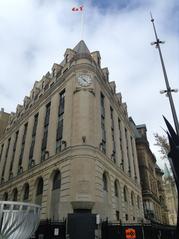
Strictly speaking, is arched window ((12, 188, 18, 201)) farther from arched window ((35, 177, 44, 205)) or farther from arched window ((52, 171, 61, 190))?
arched window ((52, 171, 61, 190))

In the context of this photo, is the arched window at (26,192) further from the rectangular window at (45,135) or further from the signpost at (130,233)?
the signpost at (130,233)

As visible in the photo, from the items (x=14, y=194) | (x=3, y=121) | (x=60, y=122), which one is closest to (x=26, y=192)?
(x=14, y=194)

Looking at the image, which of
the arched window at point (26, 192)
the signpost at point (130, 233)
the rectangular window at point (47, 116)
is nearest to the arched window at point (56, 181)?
the arched window at point (26, 192)

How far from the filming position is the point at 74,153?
2130 centimetres

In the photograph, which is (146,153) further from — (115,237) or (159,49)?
(159,49)

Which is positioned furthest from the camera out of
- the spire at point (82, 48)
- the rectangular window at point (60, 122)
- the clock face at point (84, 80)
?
the spire at point (82, 48)

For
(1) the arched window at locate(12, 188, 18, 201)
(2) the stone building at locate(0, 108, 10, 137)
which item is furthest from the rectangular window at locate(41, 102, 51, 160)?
(2) the stone building at locate(0, 108, 10, 137)

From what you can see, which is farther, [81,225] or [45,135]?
[45,135]

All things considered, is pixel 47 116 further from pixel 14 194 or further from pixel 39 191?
pixel 14 194

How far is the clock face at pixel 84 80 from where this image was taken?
25.7m

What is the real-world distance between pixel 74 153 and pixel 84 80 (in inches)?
377

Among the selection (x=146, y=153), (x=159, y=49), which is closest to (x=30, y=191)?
(x=159, y=49)

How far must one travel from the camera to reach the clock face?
2569 cm

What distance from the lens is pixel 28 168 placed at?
28641 mm
